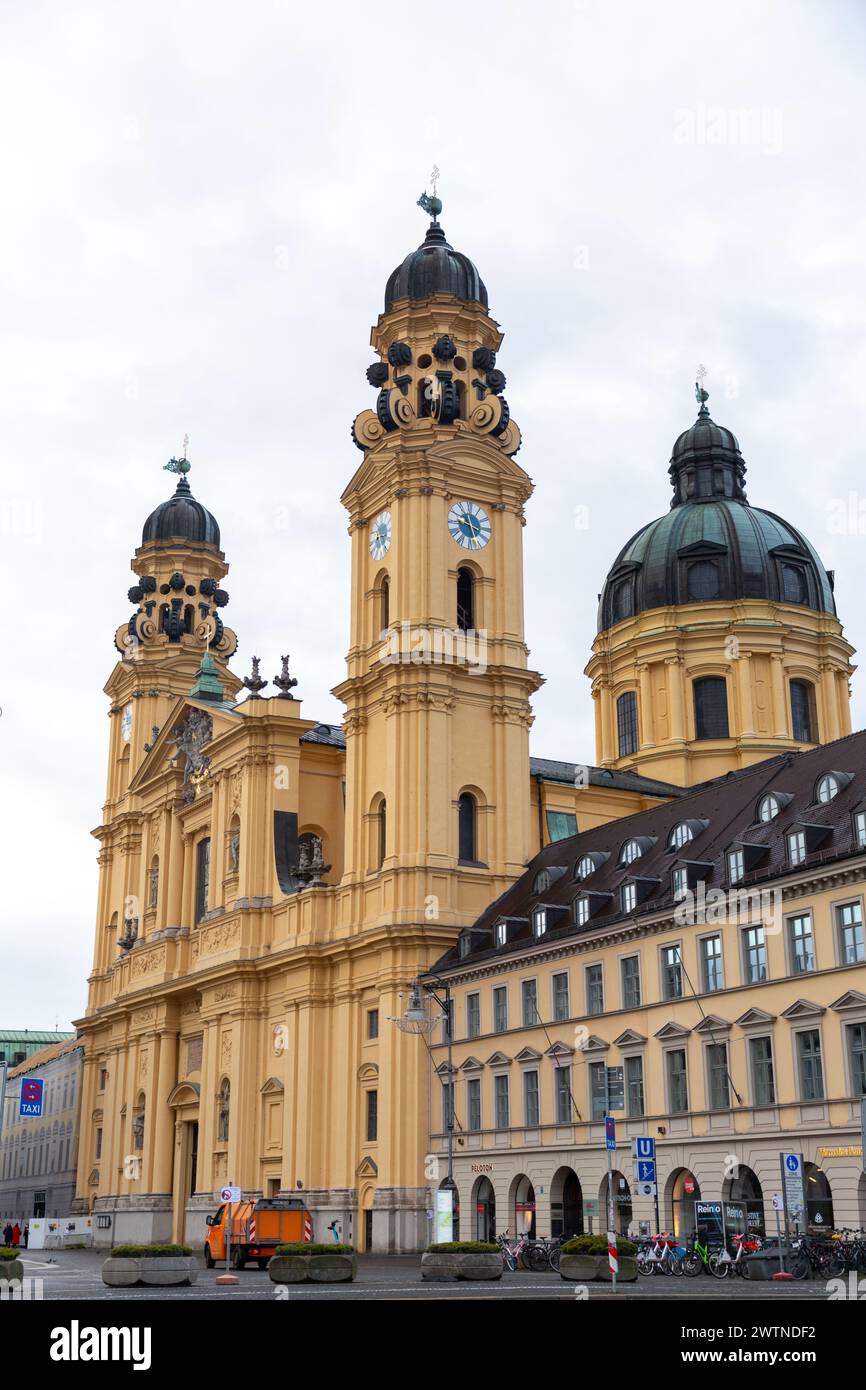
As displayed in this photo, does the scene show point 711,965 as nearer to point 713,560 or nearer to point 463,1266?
point 463,1266

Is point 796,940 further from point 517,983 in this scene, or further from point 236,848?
point 236,848

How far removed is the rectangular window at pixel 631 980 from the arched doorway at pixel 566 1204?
21.2ft

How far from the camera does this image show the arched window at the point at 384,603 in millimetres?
67688

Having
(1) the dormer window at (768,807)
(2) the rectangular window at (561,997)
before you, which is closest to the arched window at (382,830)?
(2) the rectangular window at (561,997)

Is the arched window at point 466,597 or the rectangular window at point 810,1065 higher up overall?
the arched window at point 466,597

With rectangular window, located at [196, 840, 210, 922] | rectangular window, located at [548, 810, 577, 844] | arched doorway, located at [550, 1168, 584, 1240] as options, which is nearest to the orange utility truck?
arched doorway, located at [550, 1168, 584, 1240]

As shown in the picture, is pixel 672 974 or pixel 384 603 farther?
pixel 384 603

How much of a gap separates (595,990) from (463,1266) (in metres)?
16.4

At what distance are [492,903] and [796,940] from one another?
21.8 m

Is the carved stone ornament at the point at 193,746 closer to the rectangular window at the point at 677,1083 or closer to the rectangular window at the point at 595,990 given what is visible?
the rectangular window at the point at 595,990

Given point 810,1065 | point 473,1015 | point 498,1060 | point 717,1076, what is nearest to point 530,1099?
point 498,1060

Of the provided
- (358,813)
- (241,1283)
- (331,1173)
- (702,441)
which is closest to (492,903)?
(358,813)

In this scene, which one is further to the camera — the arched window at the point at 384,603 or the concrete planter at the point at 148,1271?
the arched window at the point at 384,603

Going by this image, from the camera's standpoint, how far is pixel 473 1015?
187 feet
